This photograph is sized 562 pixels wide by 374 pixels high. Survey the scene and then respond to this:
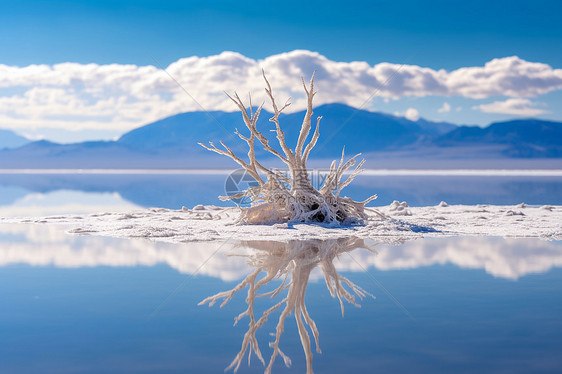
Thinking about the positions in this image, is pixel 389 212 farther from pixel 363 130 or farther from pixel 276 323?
pixel 363 130

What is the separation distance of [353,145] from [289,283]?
10773 cm

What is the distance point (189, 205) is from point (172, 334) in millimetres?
9242

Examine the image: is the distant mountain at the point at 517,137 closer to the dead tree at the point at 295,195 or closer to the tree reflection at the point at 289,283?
the dead tree at the point at 295,195

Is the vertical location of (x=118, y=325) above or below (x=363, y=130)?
below

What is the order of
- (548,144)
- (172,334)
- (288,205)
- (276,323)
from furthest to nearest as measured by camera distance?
(548,144) → (288,205) → (276,323) → (172,334)

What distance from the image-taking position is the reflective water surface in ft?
7.97

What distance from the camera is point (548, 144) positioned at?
348 feet

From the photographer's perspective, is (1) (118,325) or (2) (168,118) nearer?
(1) (118,325)

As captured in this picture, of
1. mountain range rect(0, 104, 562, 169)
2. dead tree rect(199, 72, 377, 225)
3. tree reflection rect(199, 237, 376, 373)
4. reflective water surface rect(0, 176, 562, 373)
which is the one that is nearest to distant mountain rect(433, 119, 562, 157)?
mountain range rect(0, 104, 562, 169)

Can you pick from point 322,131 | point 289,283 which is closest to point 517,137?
point 322,131

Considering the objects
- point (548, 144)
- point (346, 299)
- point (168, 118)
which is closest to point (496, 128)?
point (548, 144)

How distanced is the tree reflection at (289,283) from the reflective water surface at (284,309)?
1cm

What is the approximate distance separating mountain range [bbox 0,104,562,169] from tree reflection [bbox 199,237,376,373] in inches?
3369

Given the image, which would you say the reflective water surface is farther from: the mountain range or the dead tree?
the mountain range
